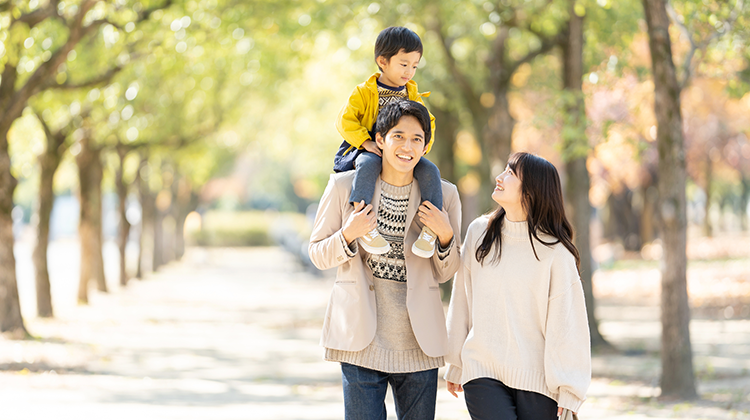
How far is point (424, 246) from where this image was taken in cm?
347

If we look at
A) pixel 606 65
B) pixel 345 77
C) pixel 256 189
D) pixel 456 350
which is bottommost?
pixel 456 350

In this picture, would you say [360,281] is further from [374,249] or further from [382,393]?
[382,393]

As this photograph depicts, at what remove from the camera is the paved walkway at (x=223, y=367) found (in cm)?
816

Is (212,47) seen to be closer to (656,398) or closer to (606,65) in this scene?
(606,65)

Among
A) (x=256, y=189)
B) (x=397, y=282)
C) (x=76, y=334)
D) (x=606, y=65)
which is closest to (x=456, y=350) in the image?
(x=397, y=282)

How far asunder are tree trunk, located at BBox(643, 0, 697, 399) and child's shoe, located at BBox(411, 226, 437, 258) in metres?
5.65

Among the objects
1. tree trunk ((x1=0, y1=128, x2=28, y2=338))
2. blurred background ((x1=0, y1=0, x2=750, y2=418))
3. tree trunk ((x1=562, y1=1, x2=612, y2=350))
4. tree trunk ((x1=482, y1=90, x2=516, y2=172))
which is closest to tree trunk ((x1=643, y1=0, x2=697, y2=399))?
blurred background ((x1=0, y1=0, x2=750, y2=418))

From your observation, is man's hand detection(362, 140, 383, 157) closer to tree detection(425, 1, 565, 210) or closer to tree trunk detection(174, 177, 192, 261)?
tree detection(425, 1, 565, 210)

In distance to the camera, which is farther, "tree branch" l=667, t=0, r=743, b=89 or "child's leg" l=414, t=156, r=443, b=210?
"tree branch" l=667, t=0, r=743, b=89

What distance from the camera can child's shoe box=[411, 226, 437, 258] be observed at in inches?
136

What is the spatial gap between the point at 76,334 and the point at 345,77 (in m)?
9.40

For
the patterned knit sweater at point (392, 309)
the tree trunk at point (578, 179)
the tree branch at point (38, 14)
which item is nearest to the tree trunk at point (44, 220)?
the tree branch at point (38, 14)

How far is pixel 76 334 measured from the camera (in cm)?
1390

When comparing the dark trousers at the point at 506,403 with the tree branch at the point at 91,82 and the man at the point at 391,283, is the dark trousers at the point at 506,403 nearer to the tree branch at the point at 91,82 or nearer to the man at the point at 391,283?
the man at the point at 391,283
